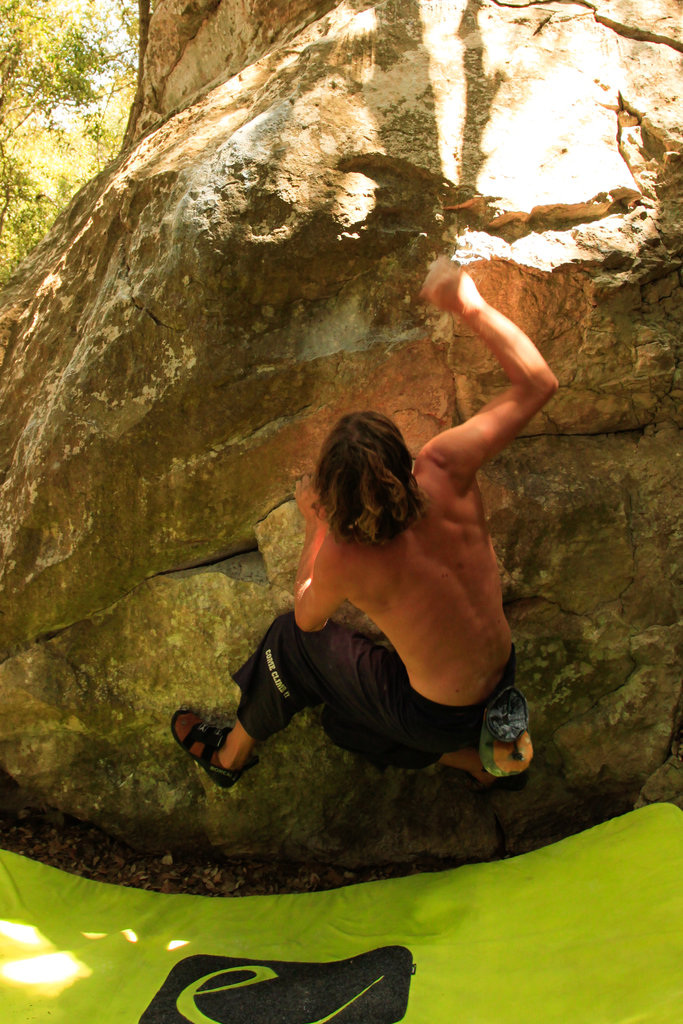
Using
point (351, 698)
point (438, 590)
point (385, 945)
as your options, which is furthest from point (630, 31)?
point (385, 945)

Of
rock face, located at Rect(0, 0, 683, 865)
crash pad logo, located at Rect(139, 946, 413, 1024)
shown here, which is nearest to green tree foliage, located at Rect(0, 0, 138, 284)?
rock face, located at Rect(0, 0, 683, 865)

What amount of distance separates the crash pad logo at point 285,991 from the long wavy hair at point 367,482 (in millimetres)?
1207

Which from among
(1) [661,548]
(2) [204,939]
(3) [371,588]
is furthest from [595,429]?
(2) [204,939]

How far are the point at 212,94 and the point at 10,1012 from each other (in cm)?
342

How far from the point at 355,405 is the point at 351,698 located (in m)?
0.98

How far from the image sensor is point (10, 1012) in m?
2.07

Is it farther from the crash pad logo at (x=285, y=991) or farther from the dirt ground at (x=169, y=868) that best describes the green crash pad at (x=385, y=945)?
the dirt ground at (x=169, y=868)

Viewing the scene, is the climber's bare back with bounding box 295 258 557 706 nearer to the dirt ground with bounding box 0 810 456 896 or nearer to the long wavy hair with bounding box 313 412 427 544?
the long wavy hair with bounding box 313 412 427 544

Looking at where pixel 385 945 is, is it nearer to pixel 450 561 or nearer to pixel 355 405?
pixel 450 561

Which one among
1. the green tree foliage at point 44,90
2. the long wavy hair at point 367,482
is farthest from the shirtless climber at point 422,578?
the green tree foliage at point 44,90

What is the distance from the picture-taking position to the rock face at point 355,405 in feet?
8.38

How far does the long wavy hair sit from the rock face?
1.83 ft

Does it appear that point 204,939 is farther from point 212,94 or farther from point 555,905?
point 212,94

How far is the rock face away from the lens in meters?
2.55
